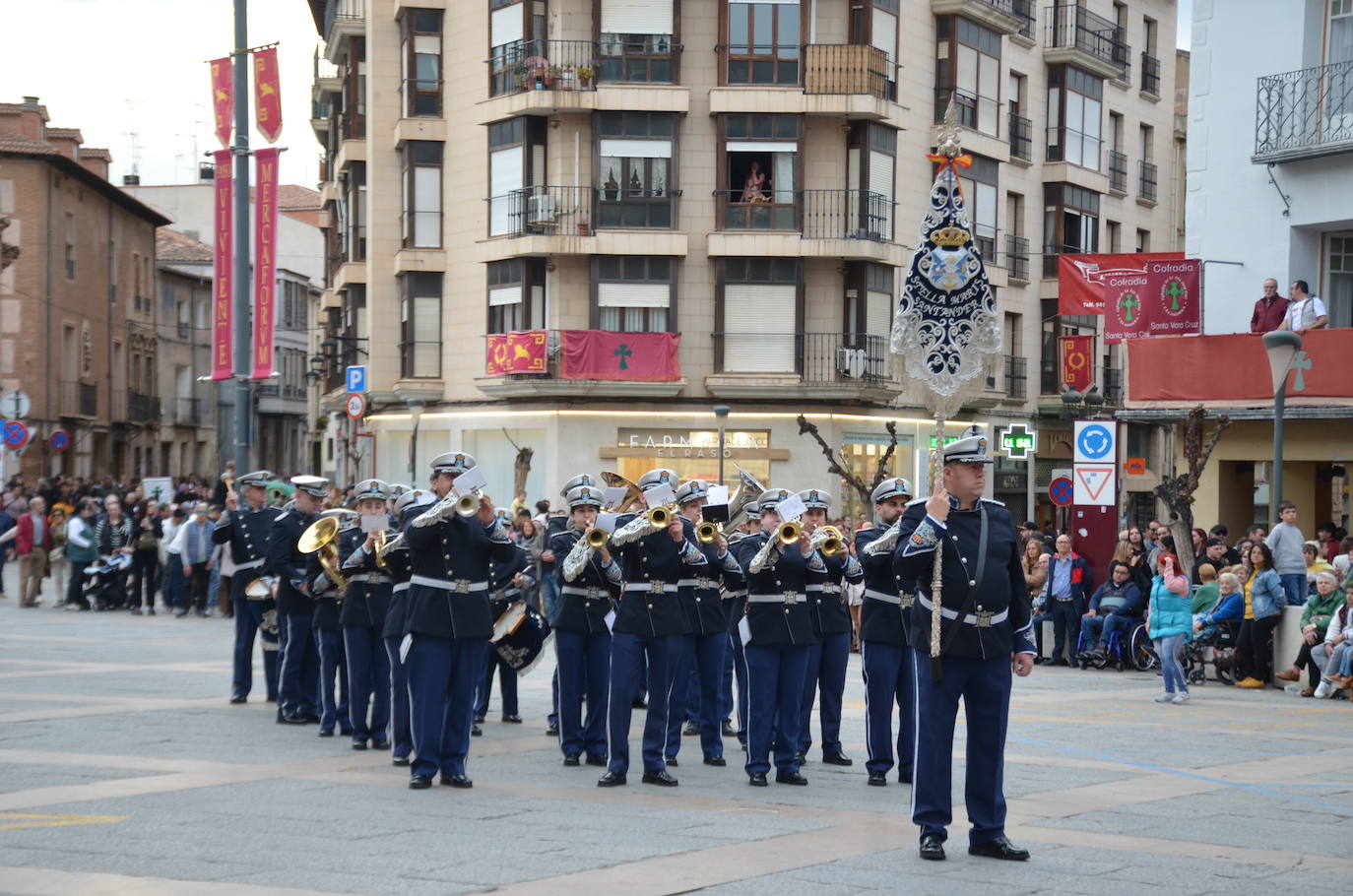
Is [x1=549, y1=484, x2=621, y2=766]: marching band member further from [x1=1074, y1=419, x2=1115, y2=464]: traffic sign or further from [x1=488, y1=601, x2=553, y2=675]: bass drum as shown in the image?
[x1=1074, y1=419, x2=1115, y2=464]: traffic sign

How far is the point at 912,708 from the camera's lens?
41.9 feet

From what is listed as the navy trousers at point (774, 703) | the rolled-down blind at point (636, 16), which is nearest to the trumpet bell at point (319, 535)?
the navy trousers at point (774, 703)

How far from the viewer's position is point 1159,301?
92.4 feet

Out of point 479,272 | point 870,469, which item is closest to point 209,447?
point 479,272

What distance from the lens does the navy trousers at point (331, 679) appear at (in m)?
14.7

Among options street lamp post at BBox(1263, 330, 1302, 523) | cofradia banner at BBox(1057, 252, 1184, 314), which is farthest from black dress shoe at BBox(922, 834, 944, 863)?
cofradia banner at BBox(1057, 252, 1184, 314)

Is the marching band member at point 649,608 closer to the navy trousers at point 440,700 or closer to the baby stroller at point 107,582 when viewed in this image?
the navy trousers at point 440,700

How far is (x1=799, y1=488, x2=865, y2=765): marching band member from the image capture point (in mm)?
13289

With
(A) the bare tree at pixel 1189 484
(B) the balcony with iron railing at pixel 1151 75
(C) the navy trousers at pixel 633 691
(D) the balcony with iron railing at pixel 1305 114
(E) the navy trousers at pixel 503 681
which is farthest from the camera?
(B) the balcony with iron railing at pixel 1151 75

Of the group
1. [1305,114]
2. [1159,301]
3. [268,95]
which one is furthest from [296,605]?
[1305,114]

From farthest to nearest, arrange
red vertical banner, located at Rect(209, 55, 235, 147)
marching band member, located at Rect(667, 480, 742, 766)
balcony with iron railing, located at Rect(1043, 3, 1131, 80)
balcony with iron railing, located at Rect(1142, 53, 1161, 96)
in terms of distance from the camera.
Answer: balcony with iron railing, located at Rect(1142, 53, 1161, 96), balcony with iron railing, located at Rect(1043, 3, 1131, 80), red vertical banner, located at Rect(209, 55, 235, 147), marching band member, located at Rect(667, 480, 742, 766)

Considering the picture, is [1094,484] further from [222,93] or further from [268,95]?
[222,93]

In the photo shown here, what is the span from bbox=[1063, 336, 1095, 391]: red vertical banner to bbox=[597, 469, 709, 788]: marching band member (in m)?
35.7

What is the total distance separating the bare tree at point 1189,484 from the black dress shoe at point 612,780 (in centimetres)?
1500
